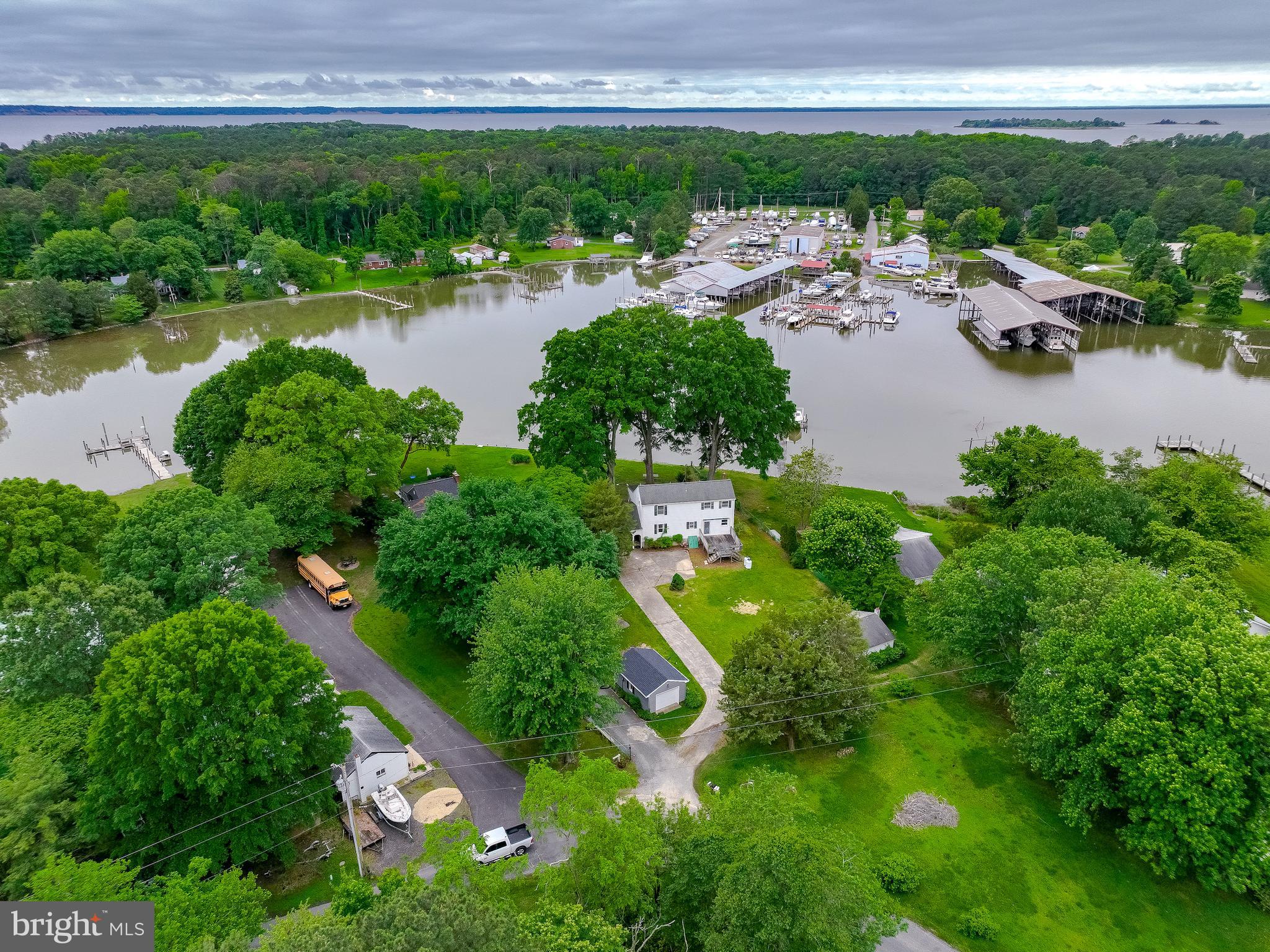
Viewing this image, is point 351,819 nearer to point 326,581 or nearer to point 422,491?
point 326,581

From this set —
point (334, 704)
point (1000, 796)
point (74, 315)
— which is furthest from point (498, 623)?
point (74, 315)

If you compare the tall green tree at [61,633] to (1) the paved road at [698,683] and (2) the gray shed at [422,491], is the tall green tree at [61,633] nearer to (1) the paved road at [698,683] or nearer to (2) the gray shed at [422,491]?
(2) the gray shed at [422,491]

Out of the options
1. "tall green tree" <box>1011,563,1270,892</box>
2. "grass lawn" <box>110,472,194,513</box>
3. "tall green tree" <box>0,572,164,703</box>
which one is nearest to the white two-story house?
"tall green tree" <box>1011,563,1270,892</box>

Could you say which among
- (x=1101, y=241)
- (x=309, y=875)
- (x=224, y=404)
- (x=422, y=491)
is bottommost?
(x=309, y=875)

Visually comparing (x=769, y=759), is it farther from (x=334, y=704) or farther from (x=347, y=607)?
(x=347, y=607)

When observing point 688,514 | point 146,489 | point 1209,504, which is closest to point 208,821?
point 688,514

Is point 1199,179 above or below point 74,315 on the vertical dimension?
above
